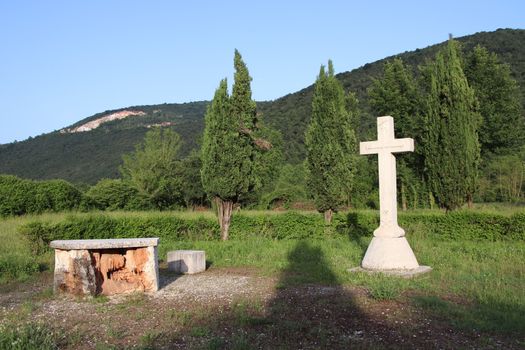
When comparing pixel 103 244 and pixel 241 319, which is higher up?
pixel 103 244

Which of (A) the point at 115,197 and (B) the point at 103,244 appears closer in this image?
(B) the point at 103,244

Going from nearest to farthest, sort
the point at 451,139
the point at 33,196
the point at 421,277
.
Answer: the point at 421,277 < the point at 451,139 < the point at 33,196

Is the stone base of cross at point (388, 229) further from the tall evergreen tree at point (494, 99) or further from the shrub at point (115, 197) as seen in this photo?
the shrub at point (115, 197)

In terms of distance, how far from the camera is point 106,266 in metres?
8.34

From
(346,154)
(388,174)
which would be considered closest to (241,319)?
(388,174)

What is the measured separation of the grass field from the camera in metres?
5.99

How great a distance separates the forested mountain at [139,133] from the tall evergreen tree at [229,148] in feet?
67.6

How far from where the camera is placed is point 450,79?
57.7 feet

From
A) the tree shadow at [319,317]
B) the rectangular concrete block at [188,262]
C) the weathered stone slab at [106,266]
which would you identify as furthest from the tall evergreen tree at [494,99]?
the weathered stone slab at [106,266]

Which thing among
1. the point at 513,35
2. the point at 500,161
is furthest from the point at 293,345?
the point at 513,35

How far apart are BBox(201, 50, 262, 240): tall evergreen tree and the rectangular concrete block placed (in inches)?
229

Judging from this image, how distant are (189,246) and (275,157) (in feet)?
86.5

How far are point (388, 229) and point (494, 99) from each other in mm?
20181

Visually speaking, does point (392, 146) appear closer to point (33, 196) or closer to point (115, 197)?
point (33, 196)
